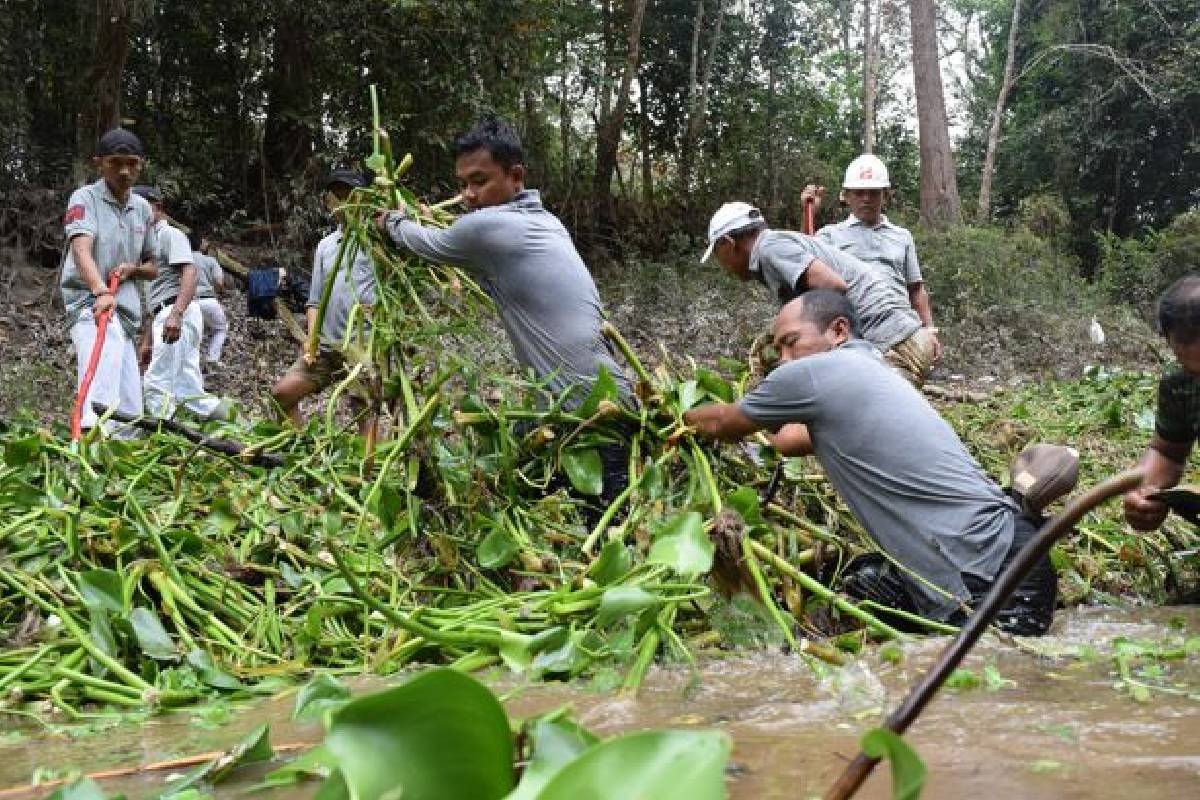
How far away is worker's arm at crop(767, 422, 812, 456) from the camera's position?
349 cm

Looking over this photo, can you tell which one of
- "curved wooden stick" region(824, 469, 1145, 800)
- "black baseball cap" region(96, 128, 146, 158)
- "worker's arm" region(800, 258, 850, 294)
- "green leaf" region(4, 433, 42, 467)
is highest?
"black baseball cap" region(96, 128, 146, 158)

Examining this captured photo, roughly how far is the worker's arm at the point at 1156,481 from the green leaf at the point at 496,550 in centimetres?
167

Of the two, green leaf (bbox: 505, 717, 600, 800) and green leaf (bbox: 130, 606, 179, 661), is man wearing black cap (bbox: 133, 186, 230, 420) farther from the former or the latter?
green leaf (bbox: 505, 717, 600, 800)

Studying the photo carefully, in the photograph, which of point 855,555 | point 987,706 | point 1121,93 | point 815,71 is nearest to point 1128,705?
point 987,706

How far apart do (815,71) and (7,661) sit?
676 inches

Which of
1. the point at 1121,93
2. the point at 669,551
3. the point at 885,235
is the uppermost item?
the point at 1121,93

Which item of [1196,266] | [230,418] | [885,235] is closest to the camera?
[230,418]

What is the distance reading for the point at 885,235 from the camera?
562 centimetres

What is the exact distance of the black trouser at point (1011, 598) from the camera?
3199 mm

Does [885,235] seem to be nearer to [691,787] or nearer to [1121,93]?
[691,787]

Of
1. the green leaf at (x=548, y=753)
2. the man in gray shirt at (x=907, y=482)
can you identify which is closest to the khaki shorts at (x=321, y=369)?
the man in gray shirt at (x=907, y=482)

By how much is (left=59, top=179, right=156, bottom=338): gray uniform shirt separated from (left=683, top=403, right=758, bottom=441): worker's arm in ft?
10.7

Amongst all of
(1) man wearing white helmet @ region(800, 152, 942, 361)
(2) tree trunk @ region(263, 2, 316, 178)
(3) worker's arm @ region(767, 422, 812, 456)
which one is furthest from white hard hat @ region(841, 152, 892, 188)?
(2) tree trunk @ region(263, 2, 316, 178)

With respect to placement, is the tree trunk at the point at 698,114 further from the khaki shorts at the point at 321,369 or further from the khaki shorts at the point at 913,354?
the khaki shorts at the point at 321,369
